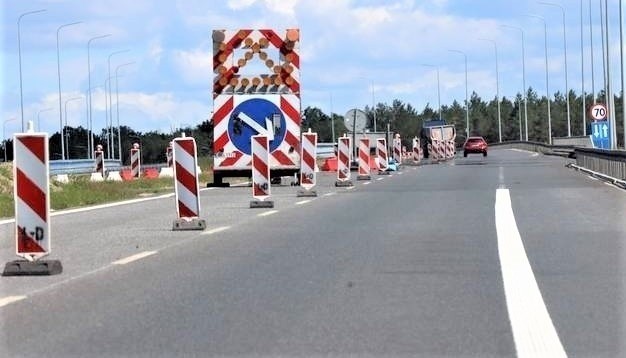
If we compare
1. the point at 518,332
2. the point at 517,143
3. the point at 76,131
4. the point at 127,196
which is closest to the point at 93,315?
the point at 518,332

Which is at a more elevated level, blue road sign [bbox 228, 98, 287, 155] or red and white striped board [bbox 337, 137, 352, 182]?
blue road sign [bbox 228, 98, 287, 155]

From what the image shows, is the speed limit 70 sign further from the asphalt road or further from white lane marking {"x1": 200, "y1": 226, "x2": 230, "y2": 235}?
white lane marking {"x1": 200, "y1": 226, "x2": 230, "y2": 235}

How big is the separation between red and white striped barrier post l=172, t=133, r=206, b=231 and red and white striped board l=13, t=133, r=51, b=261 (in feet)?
15.0

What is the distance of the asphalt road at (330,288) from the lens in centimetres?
748

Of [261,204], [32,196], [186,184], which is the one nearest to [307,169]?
[261,204]

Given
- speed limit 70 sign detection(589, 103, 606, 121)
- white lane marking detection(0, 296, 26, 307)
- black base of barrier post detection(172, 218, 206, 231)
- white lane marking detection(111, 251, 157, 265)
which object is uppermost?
speed limit 70 sign detection(589, 103, 606, 121)

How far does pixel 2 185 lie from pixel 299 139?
8.05m

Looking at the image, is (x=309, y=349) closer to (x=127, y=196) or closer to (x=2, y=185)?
(x=127, y=196)

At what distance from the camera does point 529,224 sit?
52.8ft

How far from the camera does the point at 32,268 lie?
1079 centimetres

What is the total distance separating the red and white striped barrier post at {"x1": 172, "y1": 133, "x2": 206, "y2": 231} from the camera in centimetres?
1535

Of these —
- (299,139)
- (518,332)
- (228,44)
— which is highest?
(228,44)

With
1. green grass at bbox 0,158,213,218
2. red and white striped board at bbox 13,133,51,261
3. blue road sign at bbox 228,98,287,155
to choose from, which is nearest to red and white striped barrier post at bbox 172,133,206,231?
red and white striped board at bbox 13,133,51,261

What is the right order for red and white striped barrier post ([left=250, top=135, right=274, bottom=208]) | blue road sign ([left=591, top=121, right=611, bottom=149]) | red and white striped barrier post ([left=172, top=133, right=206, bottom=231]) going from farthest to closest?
blue road sign ([left=591, top=121, right=611, bottom=149]) → red and white striped barrier post ([left=250, top=135, right=274, bottom=208]) → red and white striped barrier post ([left=172, top=133, right=206, bottom=231])
